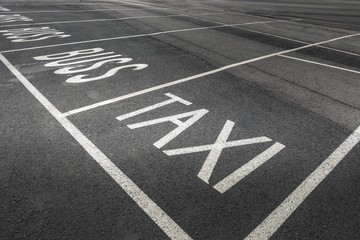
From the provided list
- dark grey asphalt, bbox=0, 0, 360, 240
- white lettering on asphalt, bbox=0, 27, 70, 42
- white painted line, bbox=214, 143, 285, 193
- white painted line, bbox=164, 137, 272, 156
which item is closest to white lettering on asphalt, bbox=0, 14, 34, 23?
white lettering on asphalt, bbox=0, 27, 70, 42

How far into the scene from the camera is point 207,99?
6.18 m

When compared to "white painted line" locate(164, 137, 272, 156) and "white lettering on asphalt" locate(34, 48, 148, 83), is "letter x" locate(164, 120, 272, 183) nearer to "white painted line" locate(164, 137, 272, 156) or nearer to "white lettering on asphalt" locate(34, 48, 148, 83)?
"white painted line" locate(164, 137, 272, 156)

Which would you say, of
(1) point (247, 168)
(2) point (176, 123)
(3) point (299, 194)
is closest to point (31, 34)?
(2) point (176, 123)

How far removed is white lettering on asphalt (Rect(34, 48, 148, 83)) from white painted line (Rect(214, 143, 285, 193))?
4.32 metres

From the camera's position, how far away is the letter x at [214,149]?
4068 mm

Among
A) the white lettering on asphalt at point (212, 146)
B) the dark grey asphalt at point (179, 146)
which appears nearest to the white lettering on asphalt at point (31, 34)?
the dark grey asphalt at point (179, 146)

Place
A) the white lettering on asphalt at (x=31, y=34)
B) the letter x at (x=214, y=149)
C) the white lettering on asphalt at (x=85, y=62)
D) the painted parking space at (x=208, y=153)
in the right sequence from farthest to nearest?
the white lettering on asphalt at (x=31, y=34), the white lettering on asphalt at (x=85, y=62), the letter x at (x=214, y=149), the painted parking space at (x=208, y=153)

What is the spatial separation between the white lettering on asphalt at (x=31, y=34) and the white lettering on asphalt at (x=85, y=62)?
94.2 inches

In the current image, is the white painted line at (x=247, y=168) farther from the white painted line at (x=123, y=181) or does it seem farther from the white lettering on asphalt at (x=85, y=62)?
the white lettering on asphalt at (x=85, y=62)

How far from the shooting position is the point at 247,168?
13.6 feet

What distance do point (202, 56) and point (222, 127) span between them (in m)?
4.54

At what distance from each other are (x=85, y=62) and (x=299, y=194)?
6506 millimetres

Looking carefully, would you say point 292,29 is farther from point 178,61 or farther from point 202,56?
point 178,61

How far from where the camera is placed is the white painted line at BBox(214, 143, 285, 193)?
151 inches
